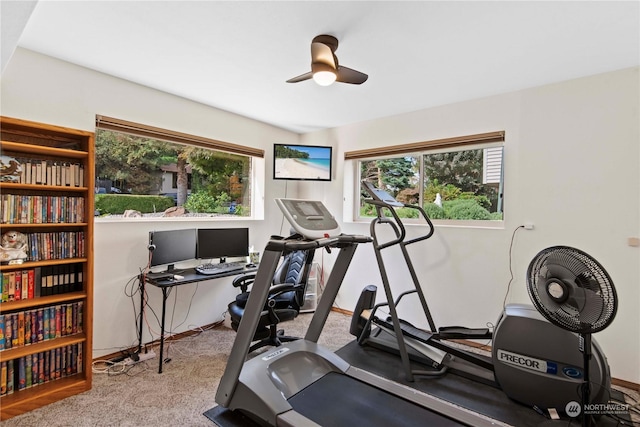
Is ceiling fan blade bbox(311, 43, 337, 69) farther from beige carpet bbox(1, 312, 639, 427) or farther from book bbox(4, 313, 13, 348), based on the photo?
book bbox(4, 313, 13, 348)

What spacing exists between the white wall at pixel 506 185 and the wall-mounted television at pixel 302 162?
0.60 meters

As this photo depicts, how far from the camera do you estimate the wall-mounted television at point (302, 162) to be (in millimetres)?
3773

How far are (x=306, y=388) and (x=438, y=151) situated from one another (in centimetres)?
263

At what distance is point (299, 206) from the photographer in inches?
80.3

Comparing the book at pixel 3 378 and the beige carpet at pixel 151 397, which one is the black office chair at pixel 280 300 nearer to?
the beige carpet at pixel 151 397

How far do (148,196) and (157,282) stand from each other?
100 cm

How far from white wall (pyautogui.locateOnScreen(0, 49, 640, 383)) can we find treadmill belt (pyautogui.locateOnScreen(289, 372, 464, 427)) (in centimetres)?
141

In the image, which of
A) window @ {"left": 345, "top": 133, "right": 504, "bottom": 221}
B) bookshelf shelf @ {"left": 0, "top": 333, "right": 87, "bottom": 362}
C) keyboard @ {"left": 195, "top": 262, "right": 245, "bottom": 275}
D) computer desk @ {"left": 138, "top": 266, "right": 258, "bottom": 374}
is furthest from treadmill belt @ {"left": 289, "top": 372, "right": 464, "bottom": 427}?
window @ {"left": 345, "top": 133, "right": 504, "bottom": 221}

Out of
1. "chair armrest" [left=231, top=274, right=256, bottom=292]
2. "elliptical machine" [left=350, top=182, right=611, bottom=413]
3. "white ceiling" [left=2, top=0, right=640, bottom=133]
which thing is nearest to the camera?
"white ceiling" [left=2, top=0, right=640, bottom=133]

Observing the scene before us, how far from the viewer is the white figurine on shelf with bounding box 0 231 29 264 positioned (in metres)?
1.95

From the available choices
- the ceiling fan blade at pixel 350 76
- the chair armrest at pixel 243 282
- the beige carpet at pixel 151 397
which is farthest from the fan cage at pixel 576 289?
the chair armrest at pixel 243 282

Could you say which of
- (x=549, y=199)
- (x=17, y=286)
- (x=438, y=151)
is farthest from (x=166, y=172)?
(x=549, y=199)

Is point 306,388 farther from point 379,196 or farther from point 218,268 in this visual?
point 379,196

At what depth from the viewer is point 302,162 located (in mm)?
3842
